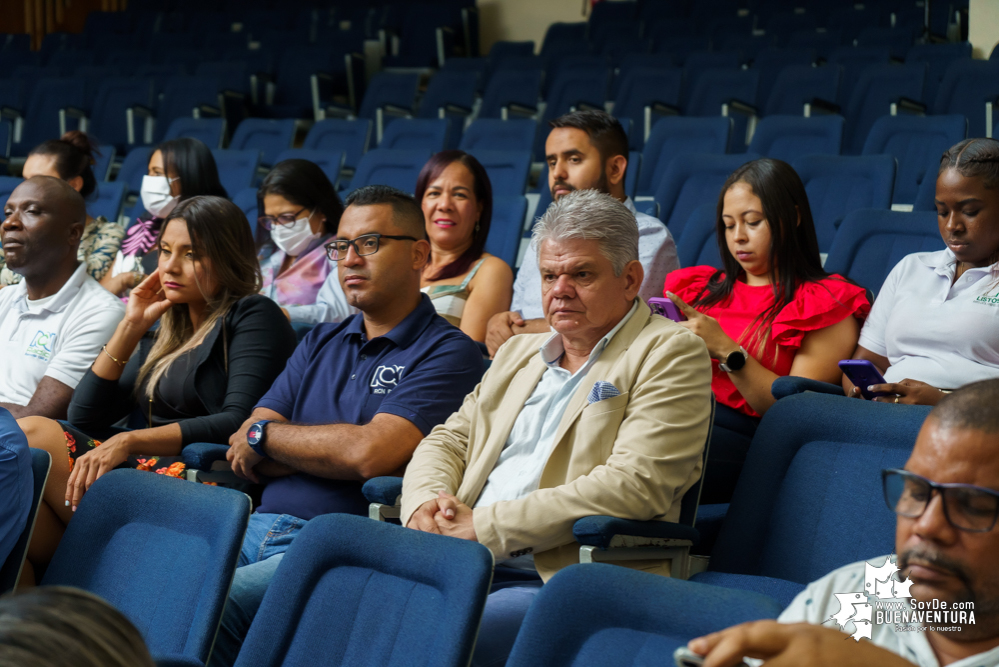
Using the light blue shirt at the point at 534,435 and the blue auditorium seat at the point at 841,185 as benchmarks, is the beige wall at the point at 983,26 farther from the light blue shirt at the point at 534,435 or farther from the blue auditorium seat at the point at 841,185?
the light blue shirt at the point at 534,435

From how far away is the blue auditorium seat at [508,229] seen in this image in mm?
3438

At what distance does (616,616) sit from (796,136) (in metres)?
3.40

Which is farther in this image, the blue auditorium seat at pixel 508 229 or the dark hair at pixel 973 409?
the blue auditorium seat at pixel 508 229

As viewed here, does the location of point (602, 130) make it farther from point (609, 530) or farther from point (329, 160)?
point (329, 160)

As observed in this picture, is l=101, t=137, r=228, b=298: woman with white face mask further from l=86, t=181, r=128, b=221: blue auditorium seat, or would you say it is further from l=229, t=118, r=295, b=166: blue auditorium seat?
l=229, t=118, r=295, b=166: blue auditorium seat

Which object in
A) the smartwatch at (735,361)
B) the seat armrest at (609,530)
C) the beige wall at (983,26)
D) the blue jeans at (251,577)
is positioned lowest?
the blue jeans at (251,577)

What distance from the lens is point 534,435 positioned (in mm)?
1729

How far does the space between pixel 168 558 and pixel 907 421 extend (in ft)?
3.89

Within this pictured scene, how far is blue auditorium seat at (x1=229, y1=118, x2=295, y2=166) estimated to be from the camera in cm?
558

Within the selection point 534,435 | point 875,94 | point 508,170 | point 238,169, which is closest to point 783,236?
point 534,435

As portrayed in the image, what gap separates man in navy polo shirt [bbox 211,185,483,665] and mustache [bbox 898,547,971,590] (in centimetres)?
115

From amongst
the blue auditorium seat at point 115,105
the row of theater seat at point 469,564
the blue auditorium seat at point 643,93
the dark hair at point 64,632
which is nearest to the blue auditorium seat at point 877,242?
the row of theater seat at point 469,564

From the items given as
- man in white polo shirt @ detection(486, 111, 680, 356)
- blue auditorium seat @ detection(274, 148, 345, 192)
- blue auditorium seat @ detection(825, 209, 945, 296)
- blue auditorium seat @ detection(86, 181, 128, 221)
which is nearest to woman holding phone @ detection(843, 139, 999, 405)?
blue auditorium seat @ detection(825, 209, 945, 296)

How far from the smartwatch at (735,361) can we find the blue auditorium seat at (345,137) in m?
3.50
